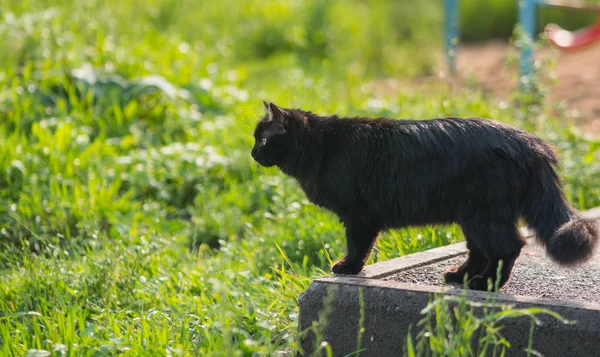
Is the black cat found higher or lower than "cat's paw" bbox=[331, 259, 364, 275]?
higher

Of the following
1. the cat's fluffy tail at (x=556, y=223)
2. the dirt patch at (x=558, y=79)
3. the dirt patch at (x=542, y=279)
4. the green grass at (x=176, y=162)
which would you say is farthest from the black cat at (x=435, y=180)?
the dirt patch at (x=558, y=79)

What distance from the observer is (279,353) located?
10.9 ft

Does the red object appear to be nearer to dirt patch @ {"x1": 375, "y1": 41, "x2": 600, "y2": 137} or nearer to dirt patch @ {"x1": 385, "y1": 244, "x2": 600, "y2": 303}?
dirt patch @ {"x1": 375, "y1": 41, "x2": 600, "y2": 137}

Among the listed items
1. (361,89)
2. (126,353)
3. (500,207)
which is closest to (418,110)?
(361,89)

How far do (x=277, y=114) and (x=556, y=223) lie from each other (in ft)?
3.98

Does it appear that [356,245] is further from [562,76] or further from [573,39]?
[562,76]

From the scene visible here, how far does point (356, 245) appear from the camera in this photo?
3.59 meters

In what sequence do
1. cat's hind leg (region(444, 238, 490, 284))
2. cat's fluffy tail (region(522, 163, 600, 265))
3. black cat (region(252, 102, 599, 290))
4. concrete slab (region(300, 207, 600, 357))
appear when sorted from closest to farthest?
concrete slab (region(300, 207, 600, 357))
cat's fluffy tail (region(522, 163, 600, 265))
black cat (region(252, 102, 599, 290))
cat's hind leg (region(444, 238, 490, 284))

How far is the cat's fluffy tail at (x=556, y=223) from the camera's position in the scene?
3.16 metres

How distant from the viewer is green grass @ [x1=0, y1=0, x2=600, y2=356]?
3769 millimetres

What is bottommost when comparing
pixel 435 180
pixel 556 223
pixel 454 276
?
pixel 454 276

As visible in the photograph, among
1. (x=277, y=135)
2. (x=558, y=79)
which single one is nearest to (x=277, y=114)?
(x=277, y=135)

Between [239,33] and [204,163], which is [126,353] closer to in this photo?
[204,163]

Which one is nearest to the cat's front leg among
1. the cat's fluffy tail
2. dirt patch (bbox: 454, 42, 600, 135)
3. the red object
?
the cat's fluffy tail
